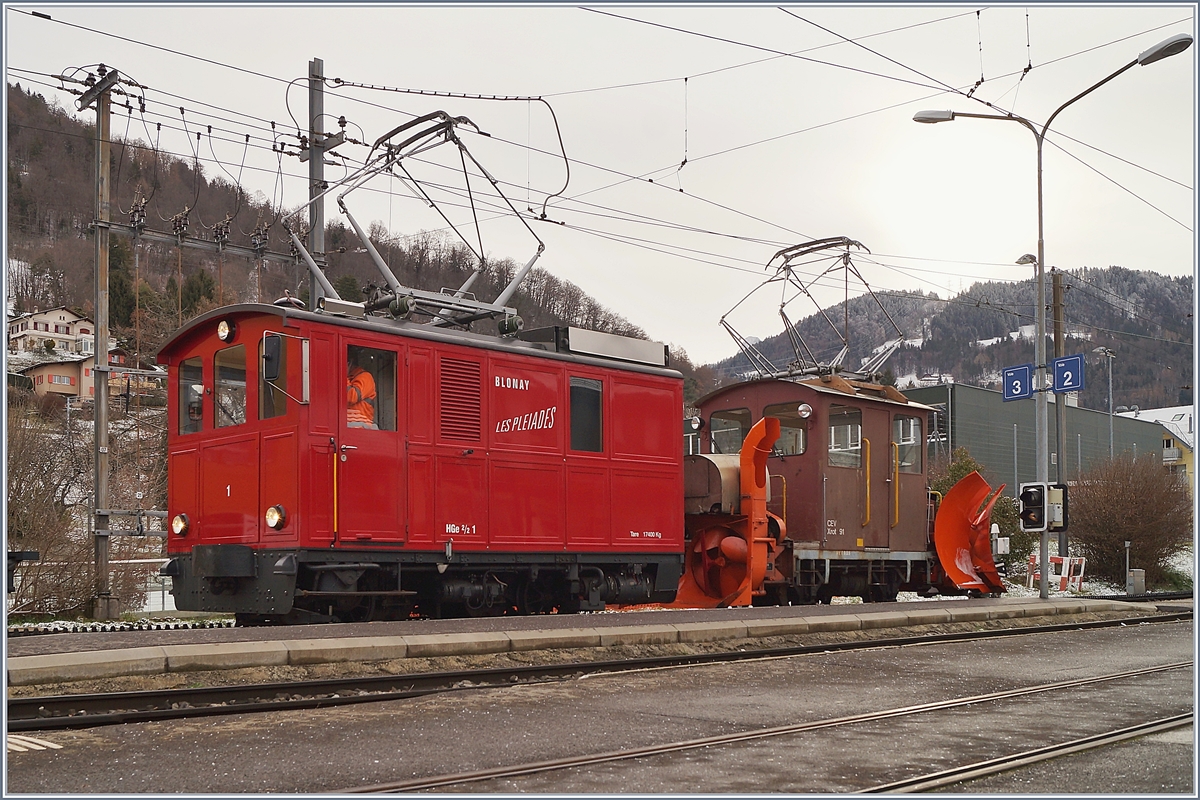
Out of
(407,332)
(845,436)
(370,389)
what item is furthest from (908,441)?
(370,389)

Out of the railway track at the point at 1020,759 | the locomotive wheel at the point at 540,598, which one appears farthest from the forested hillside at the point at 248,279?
the railway track at the point at 1020,759

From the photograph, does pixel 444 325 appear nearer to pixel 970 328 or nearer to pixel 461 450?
pixel 461 450

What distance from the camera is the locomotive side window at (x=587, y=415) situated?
45.8 feet

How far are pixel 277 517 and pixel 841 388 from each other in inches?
401

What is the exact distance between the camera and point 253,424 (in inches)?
469

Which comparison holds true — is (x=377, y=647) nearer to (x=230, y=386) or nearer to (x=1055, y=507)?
(x=230, y=386)

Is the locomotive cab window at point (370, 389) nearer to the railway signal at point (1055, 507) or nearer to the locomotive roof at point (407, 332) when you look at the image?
the locomotive roof at point (407, 332)

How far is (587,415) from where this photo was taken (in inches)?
556

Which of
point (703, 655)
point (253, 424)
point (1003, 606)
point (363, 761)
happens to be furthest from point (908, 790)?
point (1003, 606)

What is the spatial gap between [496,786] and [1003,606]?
12.7 m

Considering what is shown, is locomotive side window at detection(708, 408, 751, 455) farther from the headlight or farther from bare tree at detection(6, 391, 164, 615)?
bare tree at detection(6, 391, 164, 615)

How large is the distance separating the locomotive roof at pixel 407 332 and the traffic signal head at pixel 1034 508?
25.0ft

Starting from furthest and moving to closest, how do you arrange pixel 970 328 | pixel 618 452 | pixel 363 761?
pixel 970 328 < pixel 618 452 < pixel 363 761

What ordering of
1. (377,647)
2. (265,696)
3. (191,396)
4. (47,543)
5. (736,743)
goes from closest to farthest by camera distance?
(736,743), (265,696), (377,647), (191,396), (47,543)
